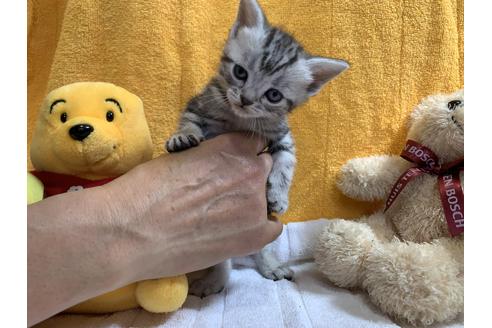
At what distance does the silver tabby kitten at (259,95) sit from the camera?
891mm

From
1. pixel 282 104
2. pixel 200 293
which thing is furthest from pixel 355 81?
pixel 200 293

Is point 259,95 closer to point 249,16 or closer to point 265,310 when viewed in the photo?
point 249,16

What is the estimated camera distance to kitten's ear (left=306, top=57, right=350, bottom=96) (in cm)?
88

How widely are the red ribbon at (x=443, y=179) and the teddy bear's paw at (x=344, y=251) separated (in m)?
0.15

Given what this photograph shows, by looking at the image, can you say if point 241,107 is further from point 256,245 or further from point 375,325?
point 375,325

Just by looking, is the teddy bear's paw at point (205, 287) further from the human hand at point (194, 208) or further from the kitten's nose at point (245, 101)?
the kitten's nose at point (245, 101)

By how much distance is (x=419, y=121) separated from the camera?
3.35 ft

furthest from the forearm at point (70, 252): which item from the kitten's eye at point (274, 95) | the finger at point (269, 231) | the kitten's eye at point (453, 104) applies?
the kitten's eye at point (453, 104)

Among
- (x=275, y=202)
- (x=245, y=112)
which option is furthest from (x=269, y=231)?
(x=245, y=112)

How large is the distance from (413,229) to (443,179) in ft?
0.45

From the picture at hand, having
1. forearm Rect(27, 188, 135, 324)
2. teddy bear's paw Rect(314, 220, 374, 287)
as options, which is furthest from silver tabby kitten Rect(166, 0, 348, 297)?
forearm Rect(27, 188, 135, 324)

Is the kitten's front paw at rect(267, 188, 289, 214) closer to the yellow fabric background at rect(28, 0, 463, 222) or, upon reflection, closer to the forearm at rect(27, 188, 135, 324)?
the yellow fabric background at rect(28, 0, 463, 222)

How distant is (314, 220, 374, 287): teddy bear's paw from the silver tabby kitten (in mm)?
116

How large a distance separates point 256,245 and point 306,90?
1.25 feet
